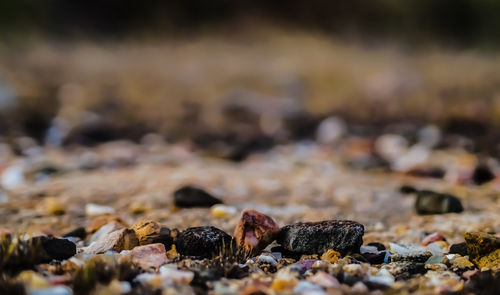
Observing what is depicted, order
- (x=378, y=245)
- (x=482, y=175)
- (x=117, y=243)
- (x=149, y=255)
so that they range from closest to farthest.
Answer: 1. (x=149, y=255)
2. (x=117, y=243)
3. (x=378, y=245)
4. (x=482, y=175)

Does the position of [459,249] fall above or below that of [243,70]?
below

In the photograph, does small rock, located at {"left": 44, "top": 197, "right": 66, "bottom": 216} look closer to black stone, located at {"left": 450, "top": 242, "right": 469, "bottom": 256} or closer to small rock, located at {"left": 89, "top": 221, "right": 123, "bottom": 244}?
small rock, located at {"left": 89, "top": 221, "right": 123, "bottom": 244}

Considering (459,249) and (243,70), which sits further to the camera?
(243,70)

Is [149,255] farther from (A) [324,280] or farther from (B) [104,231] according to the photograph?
(A) [324,280]

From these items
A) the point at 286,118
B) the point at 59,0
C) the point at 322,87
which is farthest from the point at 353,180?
the point at 59,0

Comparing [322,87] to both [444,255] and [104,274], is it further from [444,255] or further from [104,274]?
[104,274]

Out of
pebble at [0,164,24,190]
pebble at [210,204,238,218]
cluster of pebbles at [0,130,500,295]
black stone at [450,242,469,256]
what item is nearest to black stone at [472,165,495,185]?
cluster of pebbles at [0,130,500,295]

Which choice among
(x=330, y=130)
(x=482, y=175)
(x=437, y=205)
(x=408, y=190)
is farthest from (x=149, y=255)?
(x=330, y=130)
